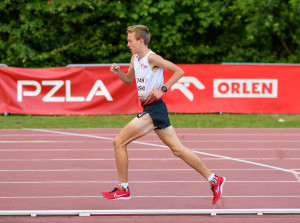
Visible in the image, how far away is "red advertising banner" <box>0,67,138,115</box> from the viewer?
16.5m

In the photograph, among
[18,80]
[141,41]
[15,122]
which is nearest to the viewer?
[141,41]

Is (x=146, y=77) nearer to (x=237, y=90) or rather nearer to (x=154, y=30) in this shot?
(x=237, y=90)

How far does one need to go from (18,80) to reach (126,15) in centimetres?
655

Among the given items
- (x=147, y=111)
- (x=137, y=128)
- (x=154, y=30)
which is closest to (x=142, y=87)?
(x=147, y=111)

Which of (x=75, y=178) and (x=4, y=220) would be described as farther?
(x=75, y=178)

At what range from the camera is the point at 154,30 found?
21750 millimetres

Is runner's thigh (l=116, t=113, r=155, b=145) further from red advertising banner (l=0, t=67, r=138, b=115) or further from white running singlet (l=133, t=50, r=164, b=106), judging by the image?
red advertising banner (l=0, t=67, r=138, b=115)

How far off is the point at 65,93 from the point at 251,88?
5.14 meters

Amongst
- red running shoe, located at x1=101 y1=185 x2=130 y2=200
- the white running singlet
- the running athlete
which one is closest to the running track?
red running shoe, located at x1=101 y1=185 x2=130 y2=200

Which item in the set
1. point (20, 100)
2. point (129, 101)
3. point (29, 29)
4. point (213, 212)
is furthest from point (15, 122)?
point (213, 212)

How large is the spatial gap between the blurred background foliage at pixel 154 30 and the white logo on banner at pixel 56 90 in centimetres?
452

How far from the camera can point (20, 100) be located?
54.1ft

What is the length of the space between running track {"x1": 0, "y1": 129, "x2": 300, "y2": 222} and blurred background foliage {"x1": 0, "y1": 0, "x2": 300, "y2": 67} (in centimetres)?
837

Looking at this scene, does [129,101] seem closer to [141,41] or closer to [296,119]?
[296,119]
